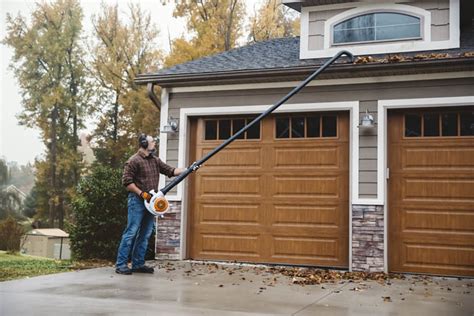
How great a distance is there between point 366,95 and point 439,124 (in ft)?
3.36

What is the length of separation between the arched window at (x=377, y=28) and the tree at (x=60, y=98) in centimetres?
Answer: 1163

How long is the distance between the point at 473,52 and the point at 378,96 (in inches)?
50.9

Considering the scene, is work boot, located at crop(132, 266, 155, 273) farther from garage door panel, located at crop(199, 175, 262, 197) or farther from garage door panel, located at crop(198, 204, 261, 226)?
garage door panel, located at crop(199, 175, 262, 197)

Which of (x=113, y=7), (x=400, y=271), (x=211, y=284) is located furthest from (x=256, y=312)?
(x=113, y=7)

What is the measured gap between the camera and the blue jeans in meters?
6.64

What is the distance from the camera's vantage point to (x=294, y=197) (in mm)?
7906

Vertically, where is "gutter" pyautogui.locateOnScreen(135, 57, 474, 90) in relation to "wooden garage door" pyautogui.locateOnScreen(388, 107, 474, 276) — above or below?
above

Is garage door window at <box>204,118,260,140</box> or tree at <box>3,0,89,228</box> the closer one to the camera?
garage door window at <box>204,118,260,140</box>

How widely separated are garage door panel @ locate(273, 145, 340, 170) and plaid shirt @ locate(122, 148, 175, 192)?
203cm

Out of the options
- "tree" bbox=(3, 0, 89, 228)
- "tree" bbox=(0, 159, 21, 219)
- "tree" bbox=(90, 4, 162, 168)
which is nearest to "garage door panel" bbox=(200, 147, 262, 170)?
"tree" bbox=(0, 159, 21, 219)

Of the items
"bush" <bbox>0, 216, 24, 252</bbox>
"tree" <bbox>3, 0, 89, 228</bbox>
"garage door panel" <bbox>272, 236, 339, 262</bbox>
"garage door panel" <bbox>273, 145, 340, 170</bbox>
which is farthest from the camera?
"tree" <bbox>3, 0, 89, 228</bbox>

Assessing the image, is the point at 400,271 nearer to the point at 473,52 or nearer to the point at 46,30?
the point at 473,52

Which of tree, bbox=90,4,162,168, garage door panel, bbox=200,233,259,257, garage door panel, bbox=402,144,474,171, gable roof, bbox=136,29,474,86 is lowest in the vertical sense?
garage door panel, bbox=200,233,259,257

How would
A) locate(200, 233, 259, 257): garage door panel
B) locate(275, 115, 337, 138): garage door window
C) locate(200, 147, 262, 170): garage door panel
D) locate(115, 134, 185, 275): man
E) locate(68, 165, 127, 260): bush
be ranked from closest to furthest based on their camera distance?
1. locate(115, 134, 185, 275): man
2. locate(275, 115, 337, 138): garage door window
3. locate(200, 233, 259, 257): garage door panel
4. locate(200, 147, 262, 170): garage door panel
5. locate(68, 165, 127, 260): bush
